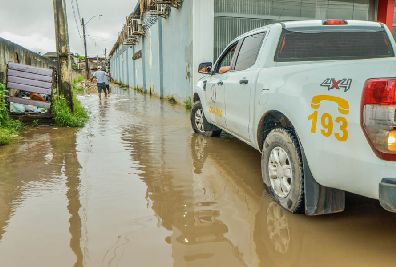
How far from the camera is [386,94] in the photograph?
226 cm

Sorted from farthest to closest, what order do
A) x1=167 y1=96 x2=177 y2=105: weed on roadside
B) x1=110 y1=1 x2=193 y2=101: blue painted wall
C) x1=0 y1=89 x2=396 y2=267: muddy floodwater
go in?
x1=167 y1=96 x2=177 y2=105: weed on roadside, x1=110 y1=1 x2=193 y2=101: blue painted wall, x1=0 y1=89 x2=396 y2=267: muddy floodwater

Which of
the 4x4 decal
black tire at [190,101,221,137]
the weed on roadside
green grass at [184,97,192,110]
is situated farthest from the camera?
the weed on roadside

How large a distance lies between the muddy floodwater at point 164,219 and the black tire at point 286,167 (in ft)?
0.47

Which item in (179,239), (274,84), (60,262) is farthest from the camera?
(274,84)

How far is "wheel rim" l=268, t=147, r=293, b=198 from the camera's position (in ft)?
10.9

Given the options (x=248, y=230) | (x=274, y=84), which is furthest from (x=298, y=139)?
(x=248, y=230)

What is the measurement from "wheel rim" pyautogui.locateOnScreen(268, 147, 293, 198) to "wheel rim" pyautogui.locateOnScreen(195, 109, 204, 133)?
3691mm

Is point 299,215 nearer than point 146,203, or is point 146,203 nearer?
point 299,215

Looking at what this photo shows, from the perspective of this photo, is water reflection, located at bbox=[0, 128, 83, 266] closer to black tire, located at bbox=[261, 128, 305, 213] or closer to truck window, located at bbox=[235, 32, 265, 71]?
black tire, located at bbox=[261, 128, 305, 213]

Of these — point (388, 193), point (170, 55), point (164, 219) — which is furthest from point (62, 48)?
point (388, 193)

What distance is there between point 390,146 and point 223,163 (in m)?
3.12

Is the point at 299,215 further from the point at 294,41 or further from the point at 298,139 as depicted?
the point at 294,41

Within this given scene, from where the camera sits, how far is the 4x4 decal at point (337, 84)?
98.7 inches

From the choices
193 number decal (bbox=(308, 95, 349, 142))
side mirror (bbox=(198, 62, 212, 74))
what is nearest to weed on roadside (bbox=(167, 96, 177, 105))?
side mirror (bbox=(198, 62, 212, 74))
